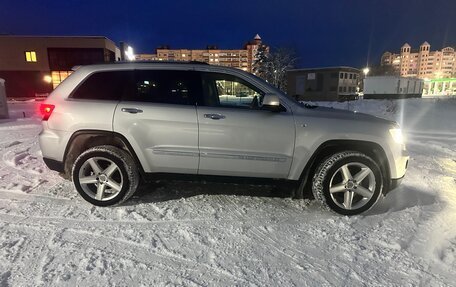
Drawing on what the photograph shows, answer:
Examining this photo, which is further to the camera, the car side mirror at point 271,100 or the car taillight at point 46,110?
the car taillight at point 46,110

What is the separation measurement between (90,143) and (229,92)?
6.54ft

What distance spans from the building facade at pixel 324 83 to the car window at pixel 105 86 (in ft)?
116

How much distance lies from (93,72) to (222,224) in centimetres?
262

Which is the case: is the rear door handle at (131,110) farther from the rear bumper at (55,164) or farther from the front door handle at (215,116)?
the rear bumper at (55,164)

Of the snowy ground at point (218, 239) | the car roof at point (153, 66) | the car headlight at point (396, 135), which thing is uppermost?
the car roof at point (153, 66)

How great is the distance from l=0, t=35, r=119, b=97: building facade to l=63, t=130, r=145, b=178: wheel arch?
4141cm

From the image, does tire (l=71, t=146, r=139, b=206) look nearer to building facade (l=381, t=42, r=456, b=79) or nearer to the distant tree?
the distant tree

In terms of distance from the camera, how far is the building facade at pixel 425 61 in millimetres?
143125

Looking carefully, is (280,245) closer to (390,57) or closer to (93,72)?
(93,72)

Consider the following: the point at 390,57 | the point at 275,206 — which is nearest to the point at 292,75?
the point at 275,206

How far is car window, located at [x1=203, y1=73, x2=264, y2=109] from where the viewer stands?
4160 mm

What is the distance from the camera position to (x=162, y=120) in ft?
13.4

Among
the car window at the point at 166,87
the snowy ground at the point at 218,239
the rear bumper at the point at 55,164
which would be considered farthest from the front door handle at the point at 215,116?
the rear bumper at the point at 55,164

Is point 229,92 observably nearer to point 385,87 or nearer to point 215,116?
point 215,116
